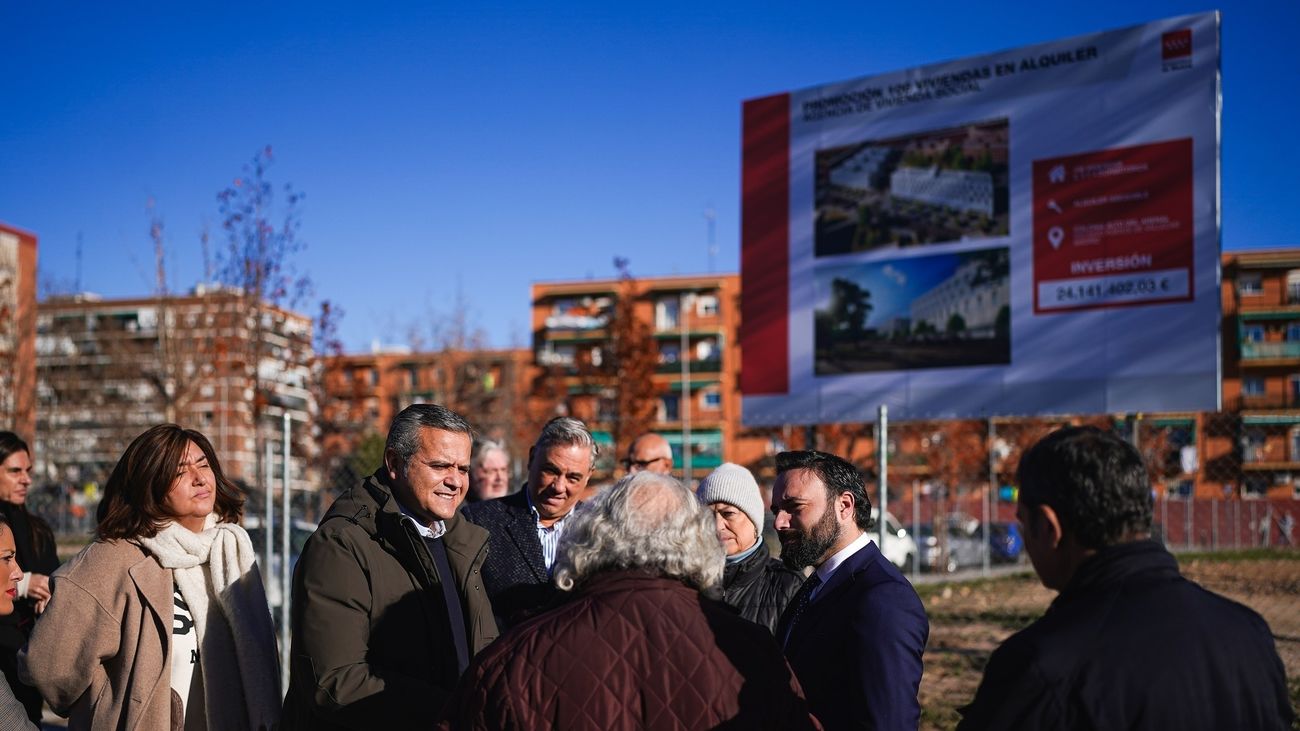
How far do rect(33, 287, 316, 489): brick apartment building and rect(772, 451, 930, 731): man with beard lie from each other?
34.3 feet

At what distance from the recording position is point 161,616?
3582 mm

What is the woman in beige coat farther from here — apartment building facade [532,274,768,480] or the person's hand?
apartment building facade [532,274,768,480]

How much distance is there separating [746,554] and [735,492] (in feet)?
0.82

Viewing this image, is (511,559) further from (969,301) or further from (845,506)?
(969,301)

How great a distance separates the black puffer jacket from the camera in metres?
4.04

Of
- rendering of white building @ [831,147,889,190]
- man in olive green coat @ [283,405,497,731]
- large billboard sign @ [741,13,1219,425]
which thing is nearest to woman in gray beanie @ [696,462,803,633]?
man in olive green coat @ [283,405,497,731]

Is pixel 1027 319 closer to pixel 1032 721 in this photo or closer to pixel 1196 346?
pixel 1196 346

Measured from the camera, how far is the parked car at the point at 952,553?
25.9 m

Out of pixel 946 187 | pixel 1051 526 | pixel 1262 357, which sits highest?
pixel 946 187

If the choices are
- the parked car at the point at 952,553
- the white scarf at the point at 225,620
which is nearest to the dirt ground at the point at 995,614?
the white scarf at the point at 225,620

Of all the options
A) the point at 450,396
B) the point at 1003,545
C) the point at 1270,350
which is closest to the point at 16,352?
the point at 450,396

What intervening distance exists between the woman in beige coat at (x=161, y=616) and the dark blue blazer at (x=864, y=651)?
6.27 ft

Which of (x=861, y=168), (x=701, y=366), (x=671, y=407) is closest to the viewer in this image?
(x=861, y=168)

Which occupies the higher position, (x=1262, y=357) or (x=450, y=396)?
(x=1262, y=357)
